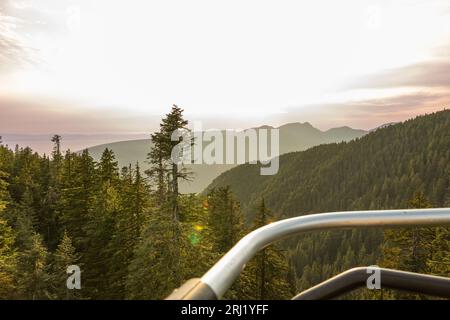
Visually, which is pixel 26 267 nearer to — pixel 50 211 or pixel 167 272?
pixel 167 272

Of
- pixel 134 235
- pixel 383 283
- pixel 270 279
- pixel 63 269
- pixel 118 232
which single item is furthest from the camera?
pixel 118 232

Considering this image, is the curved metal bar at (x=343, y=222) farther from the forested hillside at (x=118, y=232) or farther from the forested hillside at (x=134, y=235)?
the forested hillside at (x=118, y=232)

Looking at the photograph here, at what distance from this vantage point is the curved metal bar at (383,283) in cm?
197

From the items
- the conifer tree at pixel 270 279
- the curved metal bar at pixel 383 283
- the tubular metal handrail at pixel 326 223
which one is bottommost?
the conifer tree at pixel 270 279

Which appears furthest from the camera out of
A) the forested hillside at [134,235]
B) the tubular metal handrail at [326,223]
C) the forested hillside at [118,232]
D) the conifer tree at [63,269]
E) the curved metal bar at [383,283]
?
the conifer tree at [63,269]

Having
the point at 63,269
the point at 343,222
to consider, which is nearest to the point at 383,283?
the point at 343,222

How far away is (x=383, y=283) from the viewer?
2.02 m

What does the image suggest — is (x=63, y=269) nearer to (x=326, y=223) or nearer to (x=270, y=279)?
(x=270, y=279)

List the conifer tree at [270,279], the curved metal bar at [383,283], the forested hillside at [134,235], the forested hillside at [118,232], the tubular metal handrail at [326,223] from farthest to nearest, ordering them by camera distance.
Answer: the conifer tree at [270,279] < the forested hillside at [118,232] < the forested hillside at [134,235] < the curved metal bar at [383,283] < the tubular metal handrail at [326,223]

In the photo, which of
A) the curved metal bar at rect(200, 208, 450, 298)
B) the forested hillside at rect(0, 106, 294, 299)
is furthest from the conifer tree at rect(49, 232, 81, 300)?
the curved metal bar at rect(200, 208, 450, 298)

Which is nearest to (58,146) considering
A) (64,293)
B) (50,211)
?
(50,211)

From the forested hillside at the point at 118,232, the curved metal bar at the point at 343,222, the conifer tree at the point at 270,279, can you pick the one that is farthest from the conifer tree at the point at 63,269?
the curved metal bar at the point at 343,222

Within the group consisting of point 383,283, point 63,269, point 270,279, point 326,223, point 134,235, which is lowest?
point 270,279
